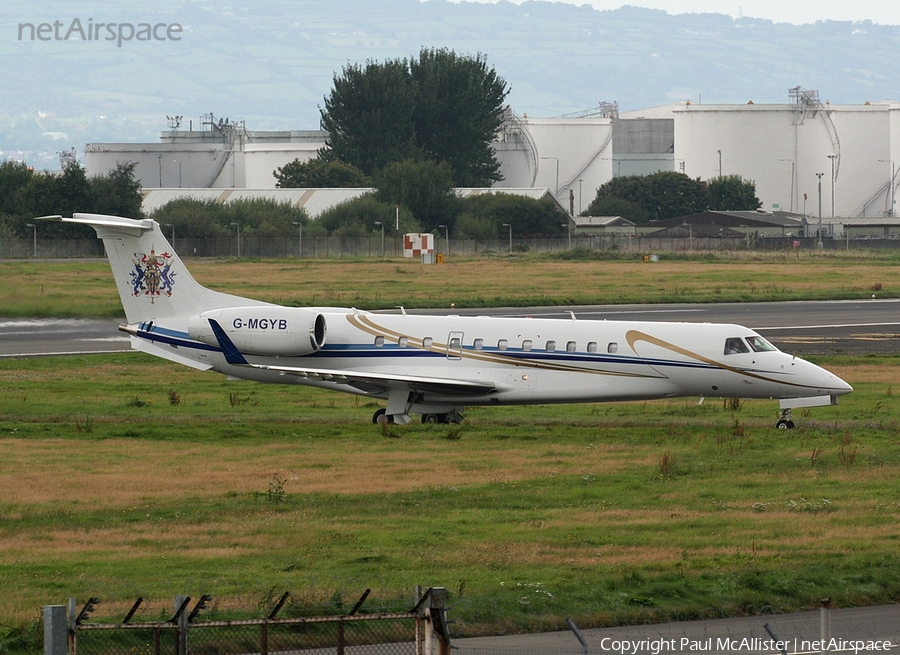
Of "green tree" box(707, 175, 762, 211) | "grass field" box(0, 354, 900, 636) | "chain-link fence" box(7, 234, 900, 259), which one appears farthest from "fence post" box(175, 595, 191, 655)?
"green tree" box(707, 175, 762, 211)

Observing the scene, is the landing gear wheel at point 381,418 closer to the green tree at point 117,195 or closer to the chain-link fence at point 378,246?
the chain-link fence at point 378,246

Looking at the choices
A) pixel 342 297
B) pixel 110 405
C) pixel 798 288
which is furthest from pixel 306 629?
pixel 798 288

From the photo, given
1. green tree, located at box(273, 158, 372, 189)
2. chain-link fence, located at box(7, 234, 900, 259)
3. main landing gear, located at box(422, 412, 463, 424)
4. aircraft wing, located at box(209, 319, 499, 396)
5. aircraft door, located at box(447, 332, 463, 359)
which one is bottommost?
main landing gear, located at box(422, 412, 463, 424)

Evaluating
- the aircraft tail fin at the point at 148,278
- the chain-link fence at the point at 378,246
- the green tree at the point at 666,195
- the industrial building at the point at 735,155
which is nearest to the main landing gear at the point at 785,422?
the aircraft tail fin at the point at 148,278

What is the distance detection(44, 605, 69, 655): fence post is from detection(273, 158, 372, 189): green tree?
146913 mm

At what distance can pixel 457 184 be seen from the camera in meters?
163

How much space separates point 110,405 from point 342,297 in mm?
35692

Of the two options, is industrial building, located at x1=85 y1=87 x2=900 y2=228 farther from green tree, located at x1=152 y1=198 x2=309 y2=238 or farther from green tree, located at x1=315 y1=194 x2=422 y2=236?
green tree, located at x1=315 y1=194 x2=422 y2=236

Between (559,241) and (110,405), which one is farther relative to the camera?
(559,241)

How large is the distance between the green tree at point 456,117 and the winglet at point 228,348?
422 feet

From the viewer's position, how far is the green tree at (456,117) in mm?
164375

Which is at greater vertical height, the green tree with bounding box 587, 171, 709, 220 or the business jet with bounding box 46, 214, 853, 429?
the green tree with bounding box 587, 171, 709, 220

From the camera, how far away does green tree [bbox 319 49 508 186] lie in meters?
162

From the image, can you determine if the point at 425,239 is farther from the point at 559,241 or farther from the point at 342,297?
the point at 342,297
